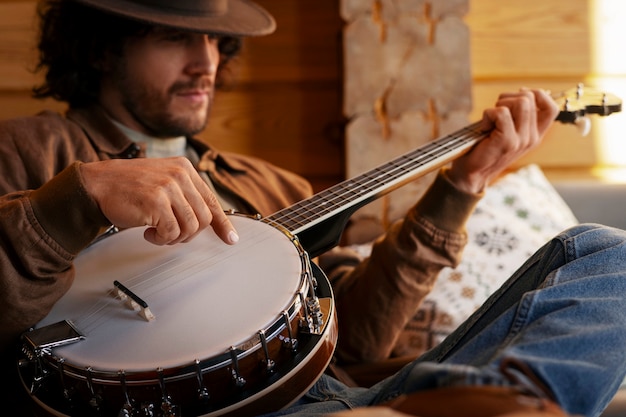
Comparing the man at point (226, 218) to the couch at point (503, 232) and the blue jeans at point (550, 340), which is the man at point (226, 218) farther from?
the couch at point (503, 232)

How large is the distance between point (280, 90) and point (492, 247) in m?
0.77

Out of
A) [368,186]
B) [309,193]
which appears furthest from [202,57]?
[368,186]

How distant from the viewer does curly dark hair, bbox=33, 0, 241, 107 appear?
1630 millimetres

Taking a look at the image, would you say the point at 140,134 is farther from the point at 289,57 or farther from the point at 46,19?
the point at 289,57

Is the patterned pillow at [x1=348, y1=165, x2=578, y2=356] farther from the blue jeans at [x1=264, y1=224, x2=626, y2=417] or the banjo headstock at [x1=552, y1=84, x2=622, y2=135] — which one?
the blue jeans at [x1=264, y1=224, x2=626, y2=417]

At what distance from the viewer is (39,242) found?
0.99 metres

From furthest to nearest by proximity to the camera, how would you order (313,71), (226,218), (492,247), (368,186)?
(313,71) < (492,247) < (368,186) < (226,218)

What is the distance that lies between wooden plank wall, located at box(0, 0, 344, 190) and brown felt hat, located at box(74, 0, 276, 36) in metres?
0.44

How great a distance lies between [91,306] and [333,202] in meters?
0.43

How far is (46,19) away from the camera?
1795 mm

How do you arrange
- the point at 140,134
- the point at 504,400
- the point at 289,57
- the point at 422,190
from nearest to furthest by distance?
1. the point at 504,400
2. the point at 140,134
3. the point at 422,190
4. the point at 289,57

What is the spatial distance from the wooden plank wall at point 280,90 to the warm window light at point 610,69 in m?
0.79

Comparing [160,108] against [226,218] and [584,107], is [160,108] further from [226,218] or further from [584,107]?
[584,107]

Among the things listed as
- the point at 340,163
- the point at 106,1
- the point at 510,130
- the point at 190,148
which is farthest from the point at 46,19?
the point at 510,130
